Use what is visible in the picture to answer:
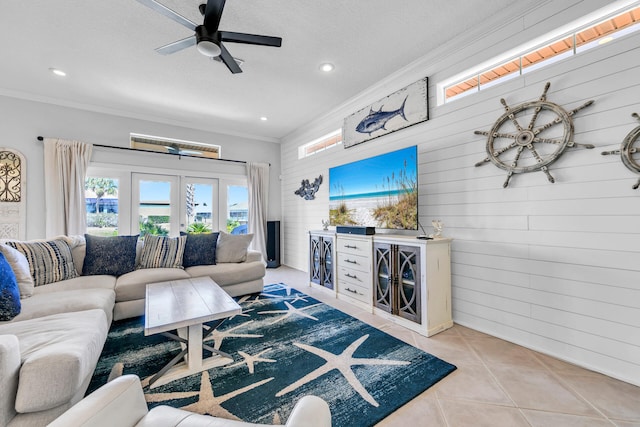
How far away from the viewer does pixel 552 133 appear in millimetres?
2049

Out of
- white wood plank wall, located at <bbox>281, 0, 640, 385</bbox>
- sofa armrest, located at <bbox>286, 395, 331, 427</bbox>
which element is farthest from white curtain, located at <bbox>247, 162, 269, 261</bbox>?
sofa armrest, located at <bbox>286, 395, 331, 427</bbox>

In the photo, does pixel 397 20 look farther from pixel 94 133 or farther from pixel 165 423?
pixel 94 133

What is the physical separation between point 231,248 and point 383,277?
2116mm

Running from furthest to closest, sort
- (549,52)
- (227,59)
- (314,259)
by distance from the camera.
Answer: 1. (314,259)
2. (227,59)
3. (549,52)

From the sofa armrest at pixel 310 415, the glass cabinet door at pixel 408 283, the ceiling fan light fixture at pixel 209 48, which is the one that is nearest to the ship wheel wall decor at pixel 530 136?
the glass cabinet door at pixel 408 283

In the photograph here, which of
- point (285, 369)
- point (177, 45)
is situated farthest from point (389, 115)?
point (285, 369)

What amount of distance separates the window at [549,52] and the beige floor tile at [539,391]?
2396mm

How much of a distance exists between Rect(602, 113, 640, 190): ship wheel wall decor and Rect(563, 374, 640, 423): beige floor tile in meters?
1.30

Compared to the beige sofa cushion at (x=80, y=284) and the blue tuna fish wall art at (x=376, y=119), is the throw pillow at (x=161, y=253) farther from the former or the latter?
the blue tuna fish wall art at (x=376, y=119)

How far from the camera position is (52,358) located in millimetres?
1184

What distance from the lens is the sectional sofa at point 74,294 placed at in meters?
1.12

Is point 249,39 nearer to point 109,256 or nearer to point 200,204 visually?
point 109,256

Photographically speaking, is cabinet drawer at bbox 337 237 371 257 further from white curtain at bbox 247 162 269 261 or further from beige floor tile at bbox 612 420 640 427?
white curtain at bbox 247 162 269 261

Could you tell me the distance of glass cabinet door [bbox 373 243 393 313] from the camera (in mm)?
2748
